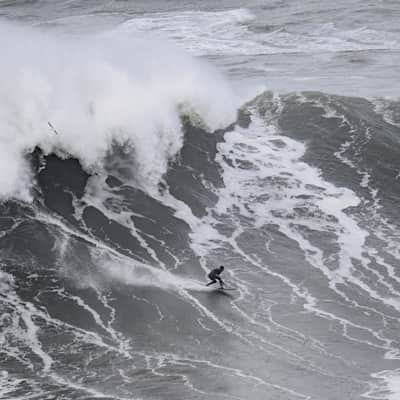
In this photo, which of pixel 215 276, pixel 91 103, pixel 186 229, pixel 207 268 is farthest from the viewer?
pixel 91 103

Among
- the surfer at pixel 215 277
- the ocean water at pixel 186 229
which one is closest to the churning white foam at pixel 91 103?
the ocean water at pixel 186 229

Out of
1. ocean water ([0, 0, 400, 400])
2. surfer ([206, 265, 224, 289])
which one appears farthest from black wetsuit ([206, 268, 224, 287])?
ocean water ([0, 0, 400, 400])

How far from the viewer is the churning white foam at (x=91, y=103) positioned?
19.2 m

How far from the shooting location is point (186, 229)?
17938 mm

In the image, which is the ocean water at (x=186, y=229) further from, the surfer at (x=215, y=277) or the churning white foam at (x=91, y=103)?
the surfer at (x=215, y=277)

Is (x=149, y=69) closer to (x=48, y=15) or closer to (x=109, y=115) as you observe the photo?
(x=109, y=115)

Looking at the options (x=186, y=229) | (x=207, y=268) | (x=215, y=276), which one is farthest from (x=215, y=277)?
(x=186, y=229)

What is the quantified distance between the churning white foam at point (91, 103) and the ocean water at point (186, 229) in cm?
6

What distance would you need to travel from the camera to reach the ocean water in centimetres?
1230

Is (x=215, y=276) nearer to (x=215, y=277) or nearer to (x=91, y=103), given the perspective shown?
(x=215, y=277)

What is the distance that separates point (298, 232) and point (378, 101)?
1162 cm

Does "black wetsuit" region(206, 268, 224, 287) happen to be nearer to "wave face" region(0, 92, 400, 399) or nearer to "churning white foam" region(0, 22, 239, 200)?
"wave face" region(0, 92, 400, 399)

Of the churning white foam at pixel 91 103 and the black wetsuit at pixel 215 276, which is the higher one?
the churning white foam at pixel 91 103

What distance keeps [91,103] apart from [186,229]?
17.1 feet
